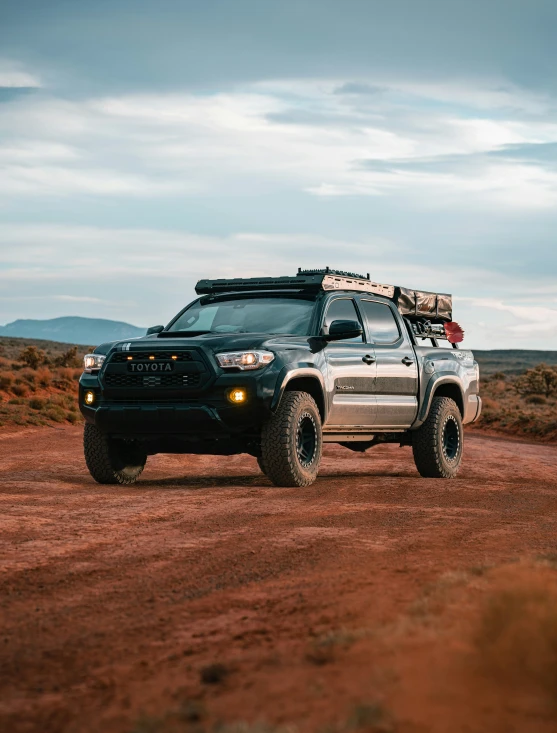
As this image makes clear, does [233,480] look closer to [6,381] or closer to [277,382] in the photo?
[277,382]

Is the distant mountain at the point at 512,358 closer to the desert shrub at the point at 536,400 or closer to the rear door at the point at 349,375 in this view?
the desert shrub at the point at 536,400

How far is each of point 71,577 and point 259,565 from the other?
110 cm

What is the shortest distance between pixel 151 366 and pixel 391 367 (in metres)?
3.22

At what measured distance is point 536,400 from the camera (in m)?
48.7

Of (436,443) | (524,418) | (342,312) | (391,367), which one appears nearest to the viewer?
(342,312)

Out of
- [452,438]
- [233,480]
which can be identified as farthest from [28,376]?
[233,480]

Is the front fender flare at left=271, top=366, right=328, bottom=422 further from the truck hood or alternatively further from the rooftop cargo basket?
the rooftop cargo basket

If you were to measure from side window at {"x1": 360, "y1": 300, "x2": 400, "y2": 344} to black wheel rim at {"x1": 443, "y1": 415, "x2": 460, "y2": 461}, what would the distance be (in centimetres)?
162

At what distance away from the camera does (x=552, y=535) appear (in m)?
8.10

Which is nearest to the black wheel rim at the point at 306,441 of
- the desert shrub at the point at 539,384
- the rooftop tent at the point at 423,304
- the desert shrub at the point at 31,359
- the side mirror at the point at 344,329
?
the side mirror at the point at 344,329

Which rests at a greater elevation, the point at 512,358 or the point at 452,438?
the point at 512,358

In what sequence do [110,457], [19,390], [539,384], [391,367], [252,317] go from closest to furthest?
[110,457] → [252,317] → [391,367] → [19,390] → [539,384]

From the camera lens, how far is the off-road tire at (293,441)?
425 inches

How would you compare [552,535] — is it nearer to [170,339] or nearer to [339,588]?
[339,588]
